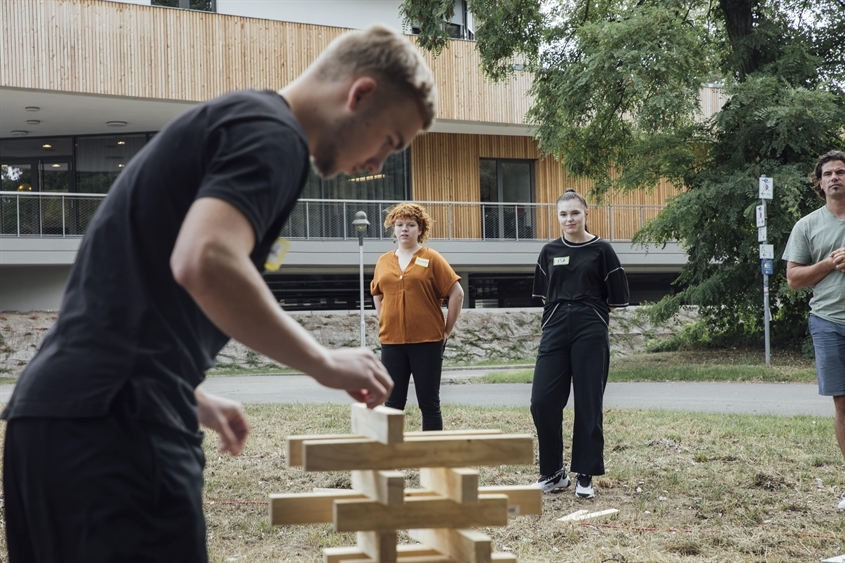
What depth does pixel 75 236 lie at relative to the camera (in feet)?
75.7

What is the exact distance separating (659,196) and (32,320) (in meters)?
20.5

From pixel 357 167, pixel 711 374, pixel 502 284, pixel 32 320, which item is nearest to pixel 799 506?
pixel 357 167

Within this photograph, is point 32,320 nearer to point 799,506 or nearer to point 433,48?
point 433,48

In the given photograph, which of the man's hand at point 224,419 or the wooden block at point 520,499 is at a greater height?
the man's hand at point 224,419

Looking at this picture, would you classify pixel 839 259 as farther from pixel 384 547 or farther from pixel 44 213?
pixel 44 213

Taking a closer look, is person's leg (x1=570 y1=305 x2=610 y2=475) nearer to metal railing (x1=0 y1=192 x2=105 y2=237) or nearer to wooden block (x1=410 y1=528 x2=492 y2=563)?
wooden block (x1=410 y1=528 x2=492 y2=563)

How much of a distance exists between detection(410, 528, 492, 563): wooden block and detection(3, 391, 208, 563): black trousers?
2.68 feet

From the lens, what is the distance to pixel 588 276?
6430 millimetres

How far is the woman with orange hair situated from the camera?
23.7 ft

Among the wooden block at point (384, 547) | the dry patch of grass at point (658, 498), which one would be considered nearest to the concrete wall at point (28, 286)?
the dry patch of grass at point (658, 498)

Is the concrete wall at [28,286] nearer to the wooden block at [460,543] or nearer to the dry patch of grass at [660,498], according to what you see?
the dry patch of grass at [660,498]

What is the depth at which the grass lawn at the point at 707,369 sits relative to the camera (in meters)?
15.3

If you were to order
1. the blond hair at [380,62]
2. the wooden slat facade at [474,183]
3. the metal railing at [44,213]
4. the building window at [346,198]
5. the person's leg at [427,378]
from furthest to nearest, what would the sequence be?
the wooden slat facade at [474,183] → the building window at [346,198] → the metal railing at [44,213] → the person's leg at [427,378] → the blond hair at [380,62]

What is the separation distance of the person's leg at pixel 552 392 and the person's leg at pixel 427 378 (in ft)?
3.21
